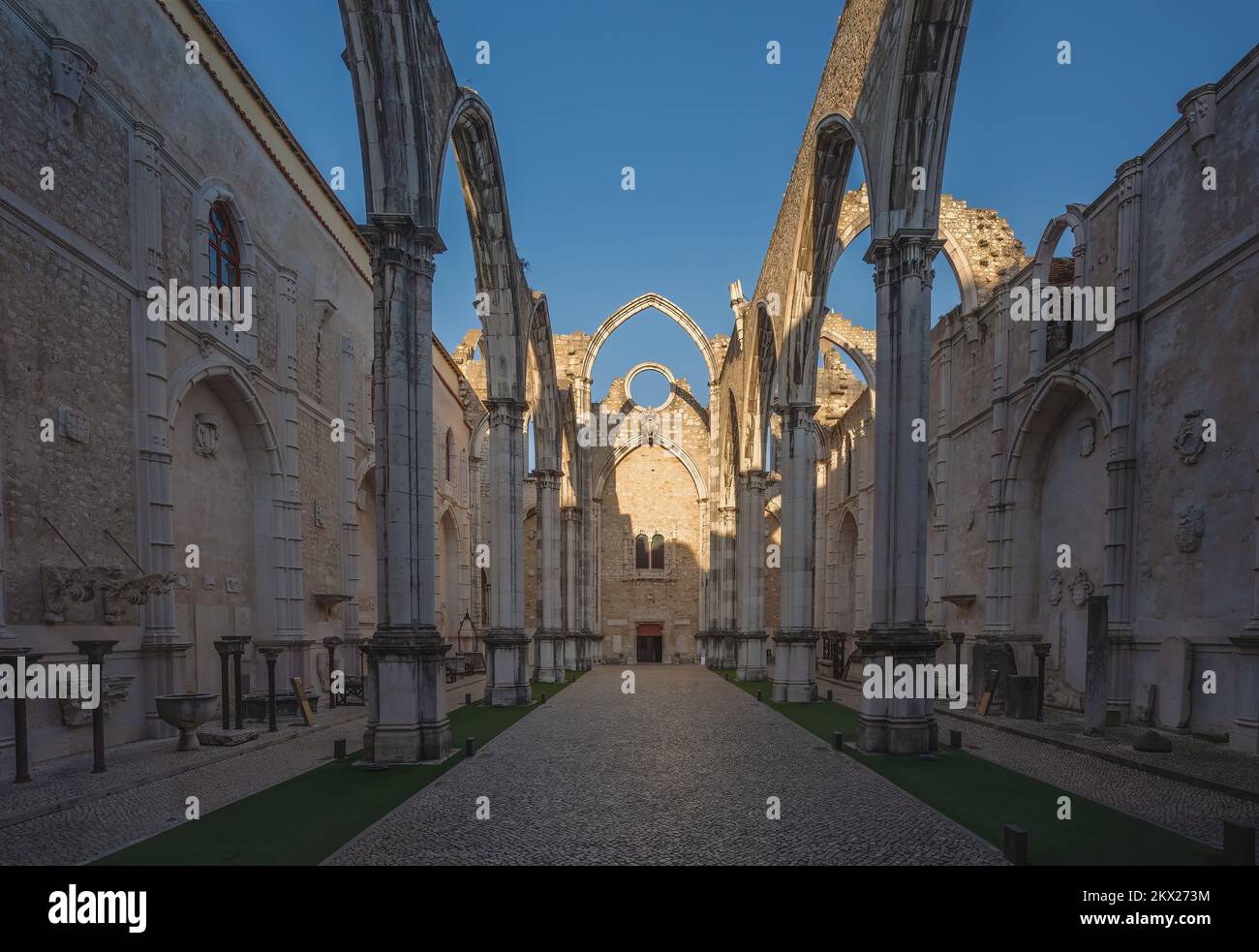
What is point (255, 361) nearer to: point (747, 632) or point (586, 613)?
point (747, 632)

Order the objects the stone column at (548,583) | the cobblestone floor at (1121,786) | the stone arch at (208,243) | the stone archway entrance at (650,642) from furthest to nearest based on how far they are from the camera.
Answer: the stone archway entrance at (650,642) → the stone column at (548,583) → the stone arch at (208,243) → the cobblestone floor at (1121,786)

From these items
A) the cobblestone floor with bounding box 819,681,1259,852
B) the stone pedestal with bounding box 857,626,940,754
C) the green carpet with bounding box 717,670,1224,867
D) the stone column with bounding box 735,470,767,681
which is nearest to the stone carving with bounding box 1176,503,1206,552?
the cobblestone floor with bounding box 819,681,1259,852

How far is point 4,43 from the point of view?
816cm

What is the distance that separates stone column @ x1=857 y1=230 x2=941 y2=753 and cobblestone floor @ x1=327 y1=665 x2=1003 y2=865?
0.92 meters

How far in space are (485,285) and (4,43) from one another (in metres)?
8.07

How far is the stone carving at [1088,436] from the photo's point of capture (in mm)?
13406

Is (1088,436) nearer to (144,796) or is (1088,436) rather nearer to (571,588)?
(144,796)

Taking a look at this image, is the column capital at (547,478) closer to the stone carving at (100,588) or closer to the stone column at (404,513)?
the stone carving at (100,588)

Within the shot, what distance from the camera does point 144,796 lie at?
704cm

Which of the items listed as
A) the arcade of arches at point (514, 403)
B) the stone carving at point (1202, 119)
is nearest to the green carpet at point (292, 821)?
the arcade of arches at point (514, 403)

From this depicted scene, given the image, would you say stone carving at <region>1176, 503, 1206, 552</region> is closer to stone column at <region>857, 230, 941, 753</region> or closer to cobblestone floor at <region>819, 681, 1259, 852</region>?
cobblestone floor at <region>819, 681, 1259, 852</region>

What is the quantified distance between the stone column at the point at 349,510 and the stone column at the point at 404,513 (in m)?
9.24
